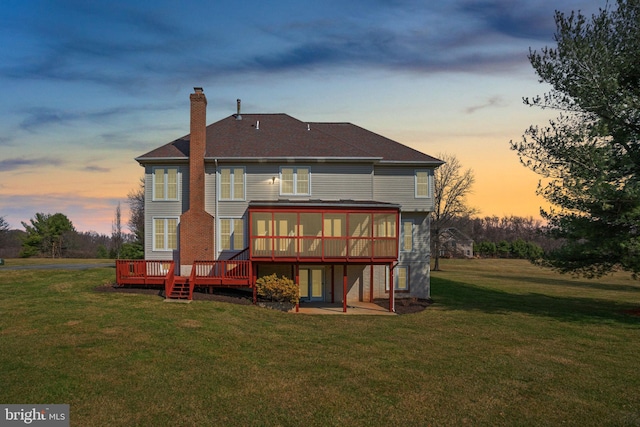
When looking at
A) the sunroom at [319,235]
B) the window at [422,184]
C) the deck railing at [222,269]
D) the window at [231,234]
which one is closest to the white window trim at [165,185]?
the window at [231,234]

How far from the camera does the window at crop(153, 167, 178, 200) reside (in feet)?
81.3

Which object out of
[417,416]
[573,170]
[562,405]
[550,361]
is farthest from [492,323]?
[417,416]

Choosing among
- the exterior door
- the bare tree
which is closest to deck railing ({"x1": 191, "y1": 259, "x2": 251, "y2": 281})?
the exterior door

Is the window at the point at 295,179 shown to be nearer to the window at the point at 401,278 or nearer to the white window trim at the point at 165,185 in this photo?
the white window trim at the point at 165,185

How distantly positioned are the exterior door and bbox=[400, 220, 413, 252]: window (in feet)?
18.2

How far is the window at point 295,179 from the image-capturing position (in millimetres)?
24812

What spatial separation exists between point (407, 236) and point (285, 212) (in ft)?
29.1

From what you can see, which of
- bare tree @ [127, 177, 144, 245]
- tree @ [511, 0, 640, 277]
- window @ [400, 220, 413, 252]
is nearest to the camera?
tree @ [511, 0, 640, 277]

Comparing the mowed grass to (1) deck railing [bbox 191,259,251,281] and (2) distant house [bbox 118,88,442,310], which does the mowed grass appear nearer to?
(1) deck railing [bbox 191,259,251,281]

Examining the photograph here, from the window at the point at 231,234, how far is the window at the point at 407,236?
378 inches

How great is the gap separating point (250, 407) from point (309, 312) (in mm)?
11775

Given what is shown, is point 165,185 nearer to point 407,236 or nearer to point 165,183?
point 165,183

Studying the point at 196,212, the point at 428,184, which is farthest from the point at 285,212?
the point at 428,184

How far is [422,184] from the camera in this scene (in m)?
26.5
